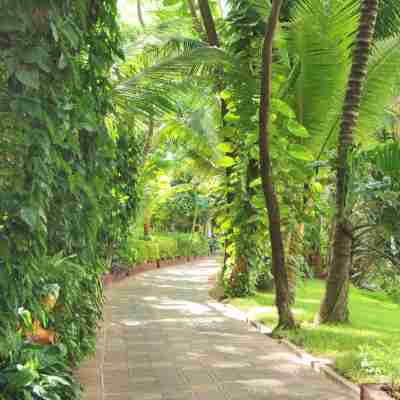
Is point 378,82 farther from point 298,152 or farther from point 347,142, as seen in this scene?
point 298,152

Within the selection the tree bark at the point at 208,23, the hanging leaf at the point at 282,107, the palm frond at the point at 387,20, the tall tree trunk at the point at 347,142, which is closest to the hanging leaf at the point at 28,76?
the tall tree trunk at the point at 347,142

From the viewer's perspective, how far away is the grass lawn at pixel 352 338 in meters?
5.63

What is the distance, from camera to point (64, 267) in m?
4.15

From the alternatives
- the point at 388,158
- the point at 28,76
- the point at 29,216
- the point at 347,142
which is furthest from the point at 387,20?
the point at 29,216

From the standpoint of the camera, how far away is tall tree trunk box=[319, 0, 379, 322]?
859 cm

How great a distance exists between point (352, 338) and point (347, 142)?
8.59 feet

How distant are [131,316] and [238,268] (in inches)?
118

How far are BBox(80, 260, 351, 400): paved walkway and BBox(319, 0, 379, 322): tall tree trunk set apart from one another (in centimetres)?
132

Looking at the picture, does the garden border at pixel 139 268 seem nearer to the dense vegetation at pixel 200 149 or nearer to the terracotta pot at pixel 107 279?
the terracotta pot at pixel 107 279

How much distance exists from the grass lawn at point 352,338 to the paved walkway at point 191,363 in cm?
29

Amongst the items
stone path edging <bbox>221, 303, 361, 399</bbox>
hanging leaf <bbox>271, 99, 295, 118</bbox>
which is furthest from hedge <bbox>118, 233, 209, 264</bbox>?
hanging leaf <bbox>271, 99, 295, 118</bbox>

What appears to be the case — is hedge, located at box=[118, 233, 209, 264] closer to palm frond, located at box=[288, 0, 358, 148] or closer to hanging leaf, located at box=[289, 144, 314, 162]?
palm frond, located at box=[288, 0, 358, 148]

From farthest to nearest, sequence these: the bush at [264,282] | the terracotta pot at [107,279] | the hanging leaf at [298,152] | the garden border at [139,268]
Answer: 1. the garden border at [139,268]
2. the terracotta pot at [107,279]
3. the bush at [264,282]
4. the hanging leaf at [298,152]

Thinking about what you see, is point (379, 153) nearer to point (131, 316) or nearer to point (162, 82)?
point (162, 82)
